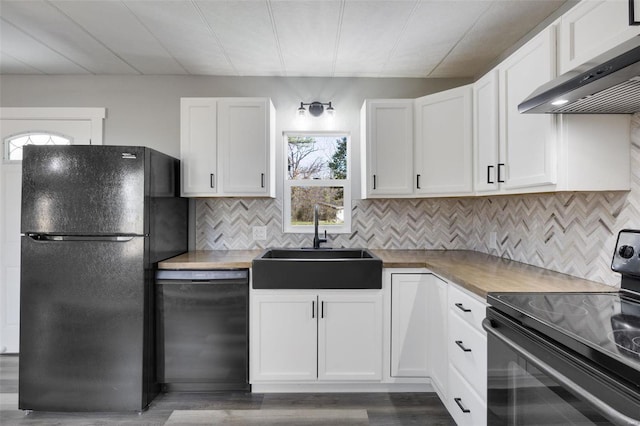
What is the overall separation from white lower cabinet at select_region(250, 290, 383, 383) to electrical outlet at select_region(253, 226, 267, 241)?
79 centimetres

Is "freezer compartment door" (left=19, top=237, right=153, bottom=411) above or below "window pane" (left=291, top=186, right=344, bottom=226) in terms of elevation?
below

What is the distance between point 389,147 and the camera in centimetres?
263

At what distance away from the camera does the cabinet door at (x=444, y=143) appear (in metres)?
2.40

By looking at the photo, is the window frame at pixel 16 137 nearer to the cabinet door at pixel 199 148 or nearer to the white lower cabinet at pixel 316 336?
the cabinet door at pixel 199 148

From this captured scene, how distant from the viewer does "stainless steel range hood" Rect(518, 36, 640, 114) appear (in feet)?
3.19

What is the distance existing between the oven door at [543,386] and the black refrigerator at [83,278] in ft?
6.32

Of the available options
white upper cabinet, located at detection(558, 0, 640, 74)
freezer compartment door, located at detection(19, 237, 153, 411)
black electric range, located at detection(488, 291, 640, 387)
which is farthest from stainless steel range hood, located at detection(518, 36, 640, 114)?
freezer compartment door, located at detection(19, 237, 153, 411)

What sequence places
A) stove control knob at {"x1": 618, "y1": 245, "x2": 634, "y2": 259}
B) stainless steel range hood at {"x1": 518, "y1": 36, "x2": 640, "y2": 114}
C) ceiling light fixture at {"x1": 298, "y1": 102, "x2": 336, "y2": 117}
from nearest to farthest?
stainless steel range hood at {"x1": 518, "y1": 36, "x2": 640, "y2": 114}
stove control knob at {"x1": 618, "y1": 245, "x2": 634, "y2": 259}
ceiling light fixture at {"x1": 298, "y1": 102, "x2": 336, "y2": 117}

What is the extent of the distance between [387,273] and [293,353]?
2.66ft

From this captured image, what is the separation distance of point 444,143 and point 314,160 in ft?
3.57

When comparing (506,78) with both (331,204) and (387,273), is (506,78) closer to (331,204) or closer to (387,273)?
(387,273)

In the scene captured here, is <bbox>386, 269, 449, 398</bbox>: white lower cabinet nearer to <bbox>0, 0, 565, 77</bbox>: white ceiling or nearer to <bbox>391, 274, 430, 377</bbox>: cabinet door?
<bbox>391, 274, 430, 377</bbox>: cabinet door

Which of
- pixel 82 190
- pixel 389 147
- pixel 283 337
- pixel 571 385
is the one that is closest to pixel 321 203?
pixel 389 147

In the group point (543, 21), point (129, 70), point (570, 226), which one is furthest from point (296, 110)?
point (570, 226)
